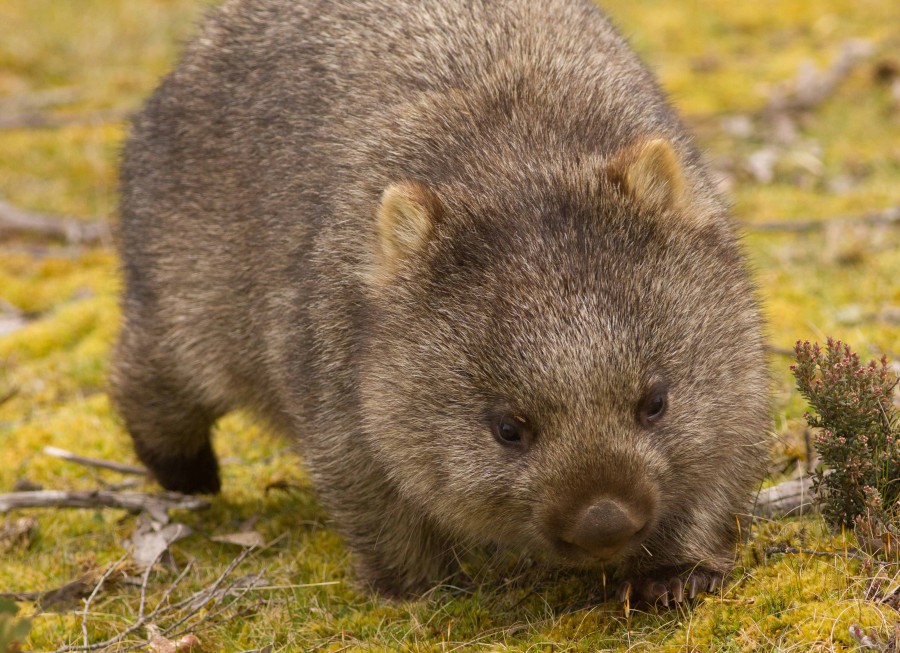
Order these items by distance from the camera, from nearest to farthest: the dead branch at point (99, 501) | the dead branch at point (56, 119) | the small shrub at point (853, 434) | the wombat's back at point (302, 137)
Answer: the small shrub at point (853, 434) → the wombat's back at point (302, 137) → the dead branch at point (99, 501) → the dead branch at point (56, 119)

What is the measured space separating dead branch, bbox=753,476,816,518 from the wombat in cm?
31

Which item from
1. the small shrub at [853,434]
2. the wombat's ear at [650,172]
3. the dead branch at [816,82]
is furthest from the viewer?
the dead branch at [816,82]

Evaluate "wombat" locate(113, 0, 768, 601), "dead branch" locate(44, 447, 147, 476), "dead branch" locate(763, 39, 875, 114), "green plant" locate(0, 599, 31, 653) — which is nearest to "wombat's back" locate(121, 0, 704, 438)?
"wombat" locate(113, 0, 768, 601)

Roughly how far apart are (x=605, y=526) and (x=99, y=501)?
11.1 feet

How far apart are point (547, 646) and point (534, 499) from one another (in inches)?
26.7

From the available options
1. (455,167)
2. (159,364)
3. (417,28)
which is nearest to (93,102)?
(159,364)

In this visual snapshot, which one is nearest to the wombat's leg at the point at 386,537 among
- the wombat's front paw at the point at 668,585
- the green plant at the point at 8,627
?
the wombat's front paw at the point at 668,585

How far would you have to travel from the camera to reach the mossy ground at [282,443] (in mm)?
4484

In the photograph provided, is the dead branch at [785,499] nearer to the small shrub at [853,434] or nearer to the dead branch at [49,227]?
the small shrub at [853,434]

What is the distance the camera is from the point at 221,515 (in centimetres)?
649

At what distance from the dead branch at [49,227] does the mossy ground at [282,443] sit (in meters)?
0.17

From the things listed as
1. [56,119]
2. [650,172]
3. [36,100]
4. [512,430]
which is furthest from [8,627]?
[36,100]

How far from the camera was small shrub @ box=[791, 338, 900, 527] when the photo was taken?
14.7 ft

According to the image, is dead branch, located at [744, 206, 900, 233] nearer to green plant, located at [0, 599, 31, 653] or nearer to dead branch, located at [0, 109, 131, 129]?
green plant, located at [0, 599, 31, 653]
